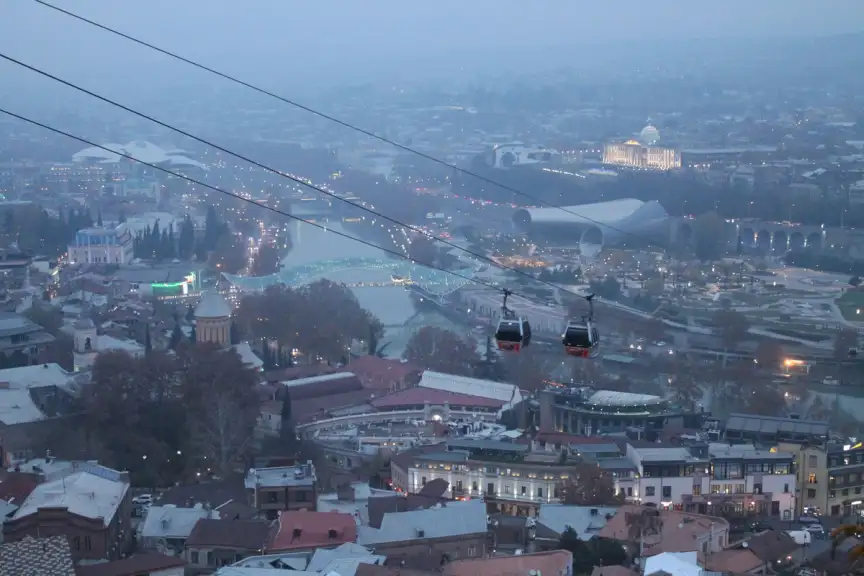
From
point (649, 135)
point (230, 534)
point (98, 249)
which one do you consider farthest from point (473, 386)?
point (649, 135)

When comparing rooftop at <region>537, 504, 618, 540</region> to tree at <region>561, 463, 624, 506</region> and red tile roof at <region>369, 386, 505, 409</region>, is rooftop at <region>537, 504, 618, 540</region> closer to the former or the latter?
tree at <region>561, 463, 624, 506</region>

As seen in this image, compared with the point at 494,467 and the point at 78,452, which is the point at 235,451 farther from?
the point at 494,467

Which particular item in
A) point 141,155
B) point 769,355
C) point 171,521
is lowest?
point 171,521

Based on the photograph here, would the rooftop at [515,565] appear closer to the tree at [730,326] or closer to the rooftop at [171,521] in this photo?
the rooftop at [171,521]

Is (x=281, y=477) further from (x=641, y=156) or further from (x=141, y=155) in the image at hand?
(x=141, y=155)

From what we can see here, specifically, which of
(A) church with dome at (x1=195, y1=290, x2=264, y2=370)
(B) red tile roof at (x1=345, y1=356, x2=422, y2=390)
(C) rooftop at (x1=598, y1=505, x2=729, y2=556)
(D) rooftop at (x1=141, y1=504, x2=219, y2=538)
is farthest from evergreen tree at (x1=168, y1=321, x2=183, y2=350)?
(C) rooftop at (x1=598, y1=505, x2=729, y2=556)
